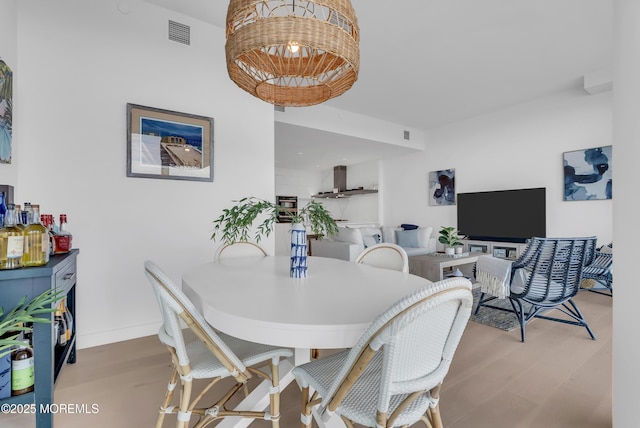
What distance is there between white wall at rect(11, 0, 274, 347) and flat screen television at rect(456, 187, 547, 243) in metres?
4.53

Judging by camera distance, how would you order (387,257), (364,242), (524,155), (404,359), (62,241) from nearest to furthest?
(404,359) < (62,241) < (387,257) < (524,155) < (364,242)

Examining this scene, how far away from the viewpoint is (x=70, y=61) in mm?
2309

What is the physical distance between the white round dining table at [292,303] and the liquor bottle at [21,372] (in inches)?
30.0

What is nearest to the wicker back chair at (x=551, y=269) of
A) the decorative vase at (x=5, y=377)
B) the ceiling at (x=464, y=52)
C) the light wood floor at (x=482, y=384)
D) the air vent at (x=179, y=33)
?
the light wood floor at (x=482, y=384)

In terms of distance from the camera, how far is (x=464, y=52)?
3.45m

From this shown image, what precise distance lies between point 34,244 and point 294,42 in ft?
4.73

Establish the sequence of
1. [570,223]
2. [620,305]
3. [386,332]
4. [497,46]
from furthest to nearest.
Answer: [570,223]
[497,46]
[620,305]
[386,332]

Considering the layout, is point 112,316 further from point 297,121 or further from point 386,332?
point 297,121

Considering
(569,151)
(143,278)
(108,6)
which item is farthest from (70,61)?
(569,151)

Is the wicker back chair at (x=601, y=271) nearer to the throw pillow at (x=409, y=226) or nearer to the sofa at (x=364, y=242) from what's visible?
the sofa at (x=364, y=242)

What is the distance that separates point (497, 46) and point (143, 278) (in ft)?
13.6

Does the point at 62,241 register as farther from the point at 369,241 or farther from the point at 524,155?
the point at 524,155

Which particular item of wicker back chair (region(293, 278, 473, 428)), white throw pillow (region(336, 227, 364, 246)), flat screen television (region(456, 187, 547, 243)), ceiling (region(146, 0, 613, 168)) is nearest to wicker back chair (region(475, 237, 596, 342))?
wicker back chair (region(293, 278, 473, 428))

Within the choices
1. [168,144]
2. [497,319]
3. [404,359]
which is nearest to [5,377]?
[404,359]
